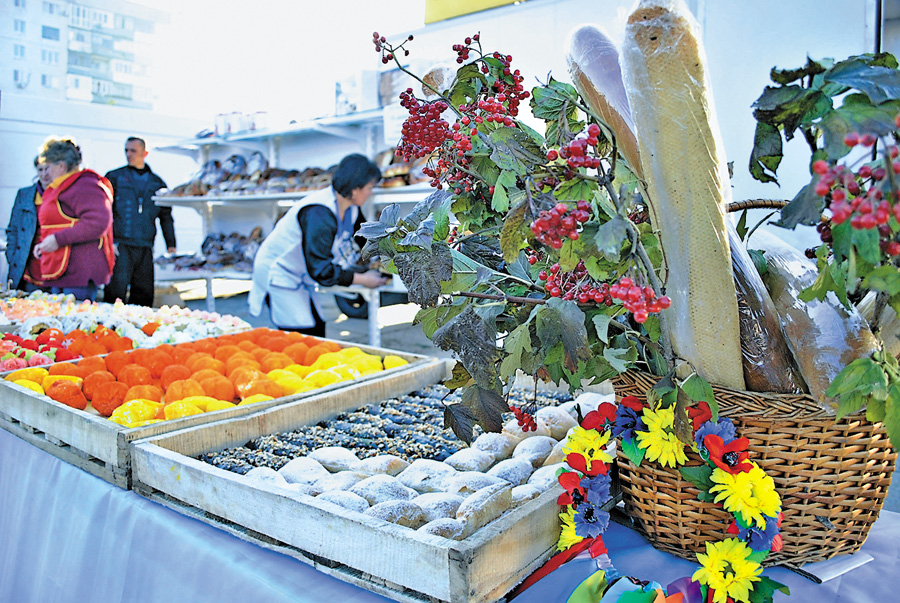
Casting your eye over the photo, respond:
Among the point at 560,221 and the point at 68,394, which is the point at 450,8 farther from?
the point at 560,221

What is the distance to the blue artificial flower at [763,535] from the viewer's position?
0.64 m

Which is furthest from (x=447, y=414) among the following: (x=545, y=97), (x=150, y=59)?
(x=150, y=59)

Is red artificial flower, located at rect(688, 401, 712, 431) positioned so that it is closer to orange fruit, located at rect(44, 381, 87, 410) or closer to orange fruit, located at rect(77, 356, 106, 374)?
orange fruit, located at rect(44, 381, 87, 410)

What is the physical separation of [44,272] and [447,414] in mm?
3300

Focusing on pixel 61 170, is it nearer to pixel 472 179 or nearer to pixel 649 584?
pixel 472 179

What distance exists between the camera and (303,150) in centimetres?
535

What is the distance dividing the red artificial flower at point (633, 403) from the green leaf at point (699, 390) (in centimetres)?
10

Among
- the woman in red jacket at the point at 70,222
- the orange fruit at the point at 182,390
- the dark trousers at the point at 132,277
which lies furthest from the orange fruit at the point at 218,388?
the dark trousers at the point at 132,277

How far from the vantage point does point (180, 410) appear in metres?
1.27

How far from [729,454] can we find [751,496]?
45mm

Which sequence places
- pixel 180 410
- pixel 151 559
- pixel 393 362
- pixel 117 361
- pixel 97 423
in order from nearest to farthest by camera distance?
pixel 151 559
pixel 97 423
pixel 180 410
pixel 117 361
pixel 393 362

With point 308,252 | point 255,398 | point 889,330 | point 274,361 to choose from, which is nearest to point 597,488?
point 889,330

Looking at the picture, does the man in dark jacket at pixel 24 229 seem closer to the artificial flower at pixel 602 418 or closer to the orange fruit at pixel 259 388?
the orange fruit at pixel 259 388

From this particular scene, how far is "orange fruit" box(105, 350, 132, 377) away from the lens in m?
1.62
